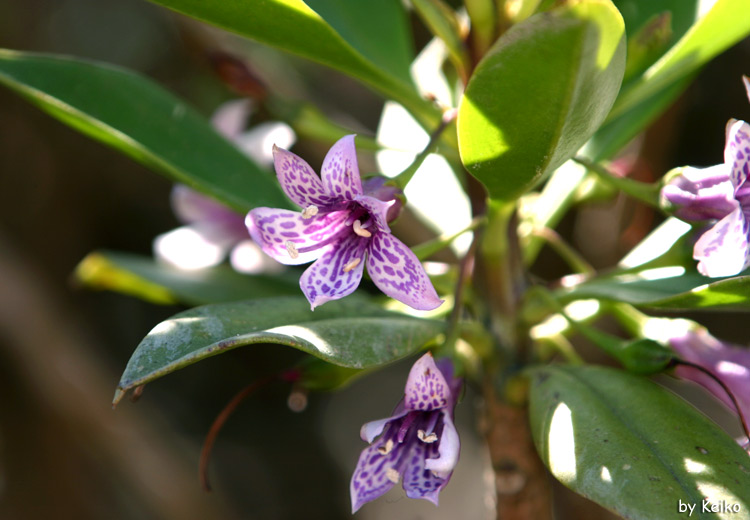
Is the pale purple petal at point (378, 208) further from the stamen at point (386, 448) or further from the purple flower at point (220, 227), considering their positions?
the purple flower at point (220, 227)

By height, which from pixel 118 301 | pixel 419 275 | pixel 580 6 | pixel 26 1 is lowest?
pixel 419 275

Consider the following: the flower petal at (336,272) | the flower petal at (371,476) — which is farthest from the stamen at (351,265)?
the flower petal at (371,476)

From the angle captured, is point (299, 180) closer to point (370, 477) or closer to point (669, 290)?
point (370, 477)

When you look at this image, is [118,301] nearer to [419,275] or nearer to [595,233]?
[595,233]

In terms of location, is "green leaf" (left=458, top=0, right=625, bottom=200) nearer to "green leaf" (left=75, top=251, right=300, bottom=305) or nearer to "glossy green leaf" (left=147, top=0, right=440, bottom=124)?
"glossy green leaf" (left=147, top=0, right=440, bottom=124)

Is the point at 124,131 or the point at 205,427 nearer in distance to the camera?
the point at 124,131

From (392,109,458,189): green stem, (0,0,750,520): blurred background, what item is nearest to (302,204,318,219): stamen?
(392,109,458,189): green stem

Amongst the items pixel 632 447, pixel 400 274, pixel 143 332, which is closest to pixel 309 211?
pixel 400 274

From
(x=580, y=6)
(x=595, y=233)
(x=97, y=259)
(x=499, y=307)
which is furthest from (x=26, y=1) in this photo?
(x=580, y=6)
